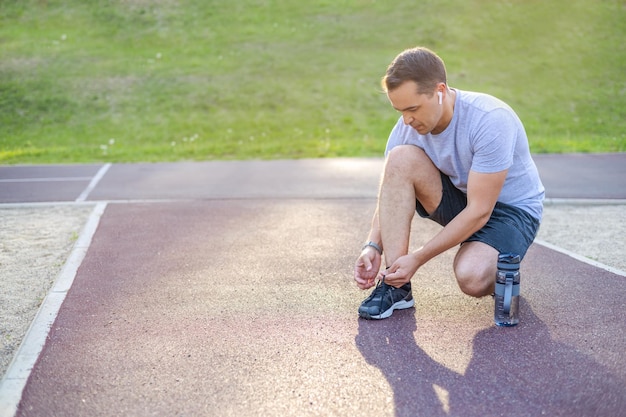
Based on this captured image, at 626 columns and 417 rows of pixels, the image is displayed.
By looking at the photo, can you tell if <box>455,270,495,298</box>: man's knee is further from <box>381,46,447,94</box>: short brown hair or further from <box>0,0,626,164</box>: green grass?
<box>0,0,626,164</box>: green grass

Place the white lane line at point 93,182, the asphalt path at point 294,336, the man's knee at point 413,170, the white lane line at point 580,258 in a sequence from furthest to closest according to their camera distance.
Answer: the white lane line at point 93,182, the white lane line at point 580,258, the man's knee at point 413,170, the asphalt path at point 294,336

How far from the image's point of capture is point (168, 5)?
80.4 feet

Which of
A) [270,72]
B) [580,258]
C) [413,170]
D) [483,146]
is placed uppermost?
[483,146]

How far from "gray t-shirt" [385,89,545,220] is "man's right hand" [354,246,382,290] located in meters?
0.71

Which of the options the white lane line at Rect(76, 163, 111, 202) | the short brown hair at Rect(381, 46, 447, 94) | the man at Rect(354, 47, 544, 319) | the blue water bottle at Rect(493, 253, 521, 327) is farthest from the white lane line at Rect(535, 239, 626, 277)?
the white lane line at Rect(76, 163, 111, 202)

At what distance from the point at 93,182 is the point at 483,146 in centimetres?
709

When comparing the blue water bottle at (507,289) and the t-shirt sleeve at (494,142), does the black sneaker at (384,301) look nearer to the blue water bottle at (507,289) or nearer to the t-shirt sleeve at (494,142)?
the blue water bottle at (507,289)

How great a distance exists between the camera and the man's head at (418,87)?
3762 millimetres

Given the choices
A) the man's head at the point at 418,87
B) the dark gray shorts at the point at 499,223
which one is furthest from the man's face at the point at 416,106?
the dark gray shorts at the point at 499,223

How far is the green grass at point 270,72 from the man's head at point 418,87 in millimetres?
8035

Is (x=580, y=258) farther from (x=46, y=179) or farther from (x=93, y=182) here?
(x=46, y=179)

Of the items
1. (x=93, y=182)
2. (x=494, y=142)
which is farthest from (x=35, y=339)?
(x=93, y=182)

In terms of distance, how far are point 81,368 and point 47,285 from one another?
160 cm

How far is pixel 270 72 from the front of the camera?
1927 cm
